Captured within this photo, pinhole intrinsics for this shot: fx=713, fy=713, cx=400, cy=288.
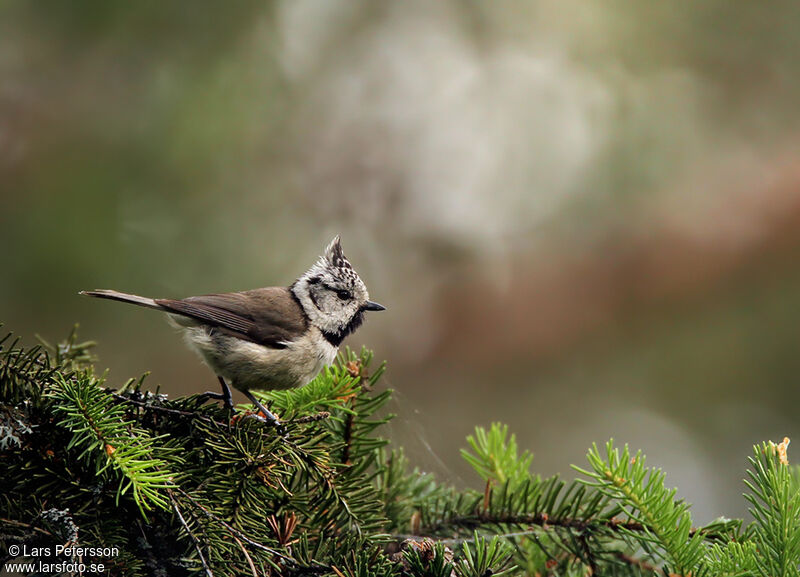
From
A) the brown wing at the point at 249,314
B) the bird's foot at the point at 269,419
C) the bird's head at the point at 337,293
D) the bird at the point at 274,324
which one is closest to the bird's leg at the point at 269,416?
the bird's foot at the point at 269,419

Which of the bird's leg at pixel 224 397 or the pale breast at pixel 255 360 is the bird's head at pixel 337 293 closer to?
the pale breast at pixel 255 360

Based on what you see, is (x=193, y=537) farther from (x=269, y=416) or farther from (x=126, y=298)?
(x=126, y=298)

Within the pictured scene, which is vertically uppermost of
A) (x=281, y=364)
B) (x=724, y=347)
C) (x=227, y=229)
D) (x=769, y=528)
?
(x=227, y=229)

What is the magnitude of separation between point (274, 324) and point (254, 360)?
8.0 inches

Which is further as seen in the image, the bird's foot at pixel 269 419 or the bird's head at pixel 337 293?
the bird's head at pixel 337 293

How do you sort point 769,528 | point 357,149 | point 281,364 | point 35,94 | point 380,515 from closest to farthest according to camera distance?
1. point 769,528
2. point 380,515
3. point 281,364
4. point 35,94
5. point 357,149

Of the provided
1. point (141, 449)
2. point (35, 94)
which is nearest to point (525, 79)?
point (35, 94)

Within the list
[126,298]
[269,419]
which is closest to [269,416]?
[269,419]

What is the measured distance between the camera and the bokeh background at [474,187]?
3.18m

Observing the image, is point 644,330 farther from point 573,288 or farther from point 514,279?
point 514,279

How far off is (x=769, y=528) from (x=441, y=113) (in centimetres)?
311

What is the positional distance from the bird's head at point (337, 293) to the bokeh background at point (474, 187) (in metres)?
0.93

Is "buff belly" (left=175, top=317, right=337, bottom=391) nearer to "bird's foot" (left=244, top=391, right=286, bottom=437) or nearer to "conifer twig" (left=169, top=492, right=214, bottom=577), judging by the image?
"bird's foot" (left=244, top=391, right=286, bottom=437)

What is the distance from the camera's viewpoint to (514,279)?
11.9ft
